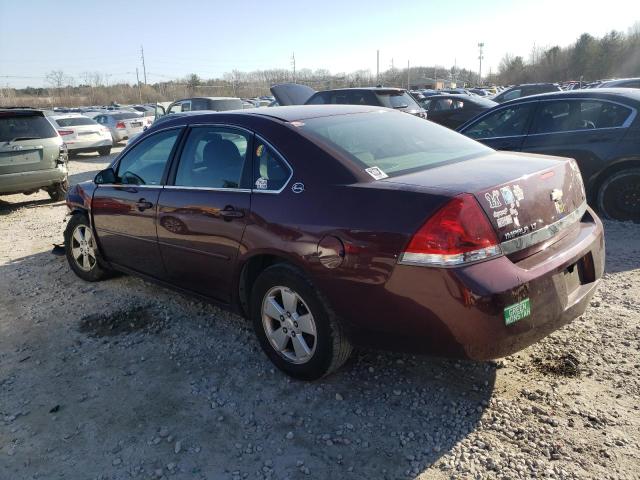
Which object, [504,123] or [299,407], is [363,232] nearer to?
[299,407]

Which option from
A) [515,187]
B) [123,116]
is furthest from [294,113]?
[123,116]

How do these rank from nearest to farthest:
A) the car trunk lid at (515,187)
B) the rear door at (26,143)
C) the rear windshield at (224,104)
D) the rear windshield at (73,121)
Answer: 1. the car trunk lid at (515,187)
2. the rear door at (26,143)
3. the rear windshield at (224,104)
4. the rear windshield at (73,121)

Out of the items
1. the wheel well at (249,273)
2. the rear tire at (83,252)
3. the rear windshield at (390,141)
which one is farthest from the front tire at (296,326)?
the rear tire at (83,252)

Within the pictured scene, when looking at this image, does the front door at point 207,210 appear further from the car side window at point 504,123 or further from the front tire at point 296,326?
the car side window at point 504,123

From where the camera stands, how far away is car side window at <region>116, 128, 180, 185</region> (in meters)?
3.93

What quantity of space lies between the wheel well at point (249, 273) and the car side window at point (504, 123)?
4.70 meters

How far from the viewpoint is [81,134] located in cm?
1612

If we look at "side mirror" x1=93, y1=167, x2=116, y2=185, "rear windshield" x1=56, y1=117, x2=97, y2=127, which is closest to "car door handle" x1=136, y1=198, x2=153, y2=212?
"side mirror" x1=93, y1=167, x2=116, y2=185

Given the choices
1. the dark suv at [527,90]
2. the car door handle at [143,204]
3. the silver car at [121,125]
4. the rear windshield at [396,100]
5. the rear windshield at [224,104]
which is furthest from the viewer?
the silver car at [121,125]

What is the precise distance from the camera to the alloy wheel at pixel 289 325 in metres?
2.96

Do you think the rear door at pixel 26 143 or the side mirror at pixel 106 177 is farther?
the rear door at pixel 26 143

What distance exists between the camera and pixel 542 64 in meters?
64.9

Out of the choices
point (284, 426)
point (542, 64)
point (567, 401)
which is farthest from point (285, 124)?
point (542, 64)

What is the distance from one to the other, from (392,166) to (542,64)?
235ft
